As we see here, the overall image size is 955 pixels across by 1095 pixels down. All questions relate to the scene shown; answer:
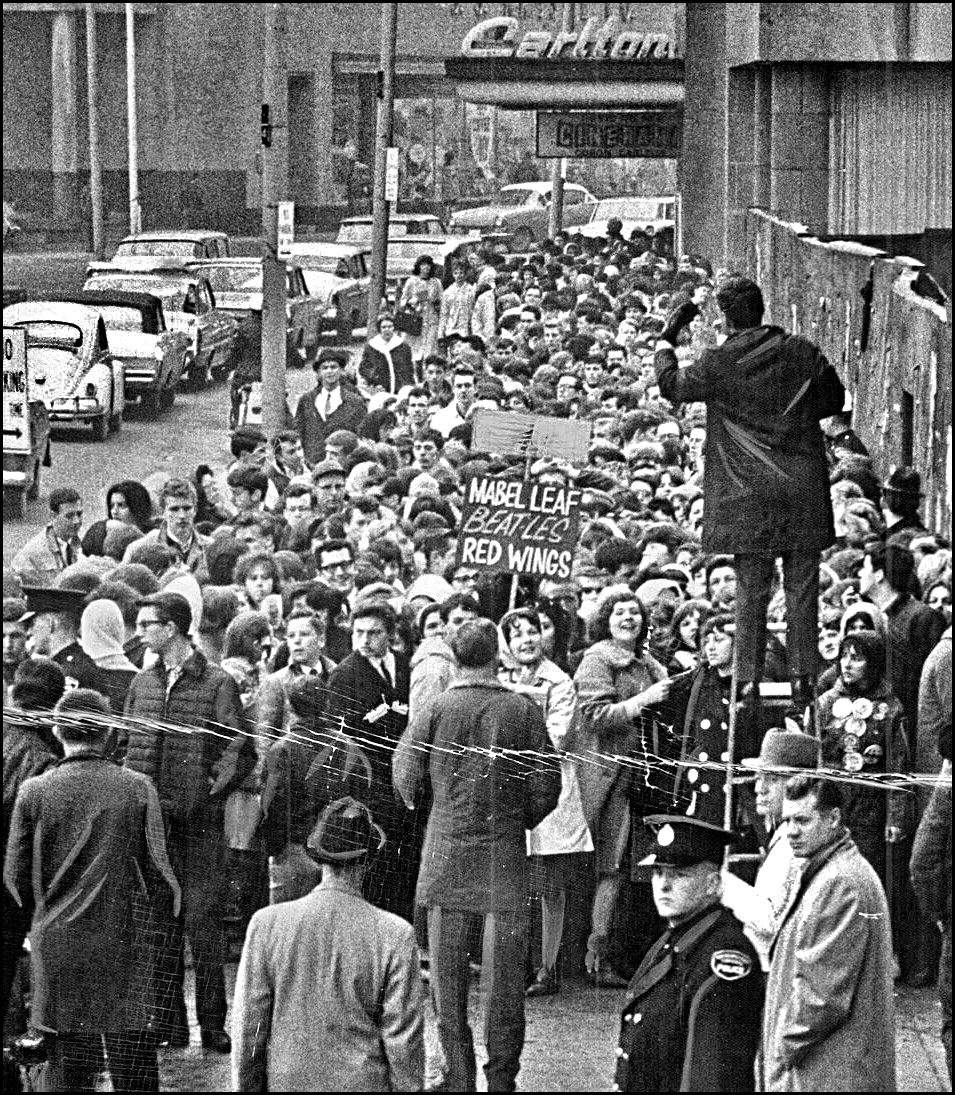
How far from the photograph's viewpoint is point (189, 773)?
17.4 ft

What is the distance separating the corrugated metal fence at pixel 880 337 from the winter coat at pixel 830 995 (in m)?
1.74

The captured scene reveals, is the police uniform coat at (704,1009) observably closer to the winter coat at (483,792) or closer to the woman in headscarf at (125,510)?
the winter coat at (483,792)

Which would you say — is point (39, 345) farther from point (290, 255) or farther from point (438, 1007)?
point (438, 1007)

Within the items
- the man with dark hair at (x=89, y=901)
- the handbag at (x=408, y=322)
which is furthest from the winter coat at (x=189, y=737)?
the handbag at (x=408, y=322)

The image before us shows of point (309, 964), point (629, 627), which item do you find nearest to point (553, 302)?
point (629, 627)

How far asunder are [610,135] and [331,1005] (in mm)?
8505

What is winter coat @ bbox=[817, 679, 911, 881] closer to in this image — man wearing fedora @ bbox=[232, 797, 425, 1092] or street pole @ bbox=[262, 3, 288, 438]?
man wearing fedora @ bbox=[232, 797, 425, 1092]

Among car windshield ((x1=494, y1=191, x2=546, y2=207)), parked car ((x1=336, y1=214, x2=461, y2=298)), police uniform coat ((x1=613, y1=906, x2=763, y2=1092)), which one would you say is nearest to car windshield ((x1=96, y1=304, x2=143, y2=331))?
parked car ((x1=336, y1=214, x2=461, y2=298))

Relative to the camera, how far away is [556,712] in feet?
Result: 18.5

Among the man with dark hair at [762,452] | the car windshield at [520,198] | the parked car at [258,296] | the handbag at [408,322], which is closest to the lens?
the man with dark hair at [762,452]

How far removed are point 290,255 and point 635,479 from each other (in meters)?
1.63

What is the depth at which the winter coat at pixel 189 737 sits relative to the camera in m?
5.23

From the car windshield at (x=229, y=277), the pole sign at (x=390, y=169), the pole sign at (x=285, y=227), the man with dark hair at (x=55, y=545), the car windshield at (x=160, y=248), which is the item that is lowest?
the man with dark hair at (x=55, y=545)

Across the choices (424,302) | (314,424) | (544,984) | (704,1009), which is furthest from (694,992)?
(424,302)
